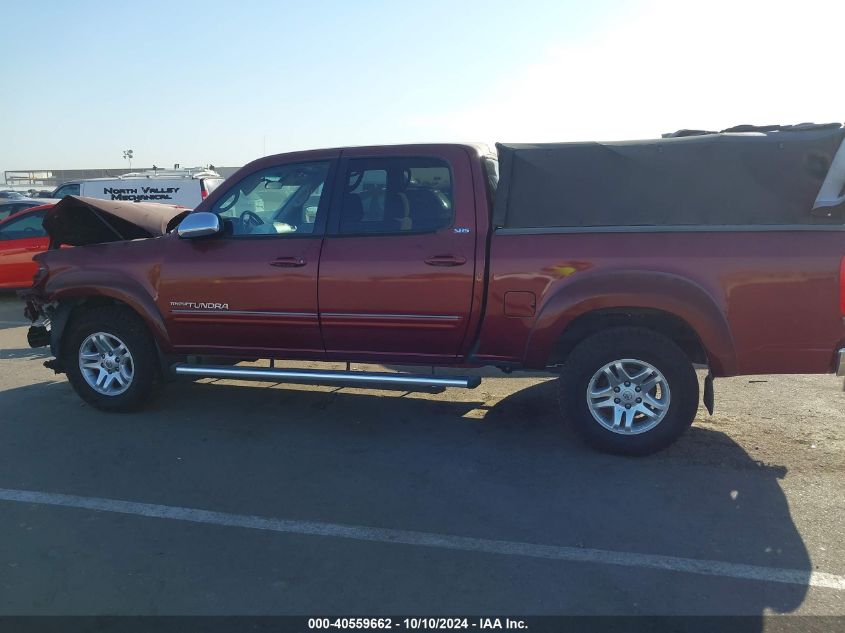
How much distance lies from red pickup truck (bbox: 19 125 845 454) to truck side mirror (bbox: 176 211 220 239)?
12mm

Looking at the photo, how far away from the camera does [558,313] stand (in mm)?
4473

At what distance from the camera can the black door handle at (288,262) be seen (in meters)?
4.97

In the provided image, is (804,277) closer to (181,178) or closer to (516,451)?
(516,451)

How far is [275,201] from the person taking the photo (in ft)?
17.2

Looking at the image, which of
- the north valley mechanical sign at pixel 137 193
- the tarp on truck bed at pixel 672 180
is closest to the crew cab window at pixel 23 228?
the north valley mechanical sign at pixel 137 193

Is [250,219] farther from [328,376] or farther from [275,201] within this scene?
[328,376]

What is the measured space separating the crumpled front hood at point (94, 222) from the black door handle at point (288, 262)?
62.8 inches

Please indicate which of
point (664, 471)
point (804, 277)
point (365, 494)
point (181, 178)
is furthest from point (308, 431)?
point (181, 178)

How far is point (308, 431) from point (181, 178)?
37.1 ft

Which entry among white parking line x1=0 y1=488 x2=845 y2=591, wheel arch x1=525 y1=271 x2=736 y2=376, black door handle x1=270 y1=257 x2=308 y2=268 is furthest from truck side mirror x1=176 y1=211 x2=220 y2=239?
wheel arch x1=525 y1=271 x2=736 y2=376

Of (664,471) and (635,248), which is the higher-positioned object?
(635,248)

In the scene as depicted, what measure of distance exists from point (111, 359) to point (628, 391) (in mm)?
3944

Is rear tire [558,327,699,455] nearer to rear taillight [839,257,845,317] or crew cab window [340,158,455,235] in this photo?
rear taillight [839,257,845,317]

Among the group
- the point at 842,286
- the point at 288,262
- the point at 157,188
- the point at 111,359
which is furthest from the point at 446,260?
the point at 157,188
